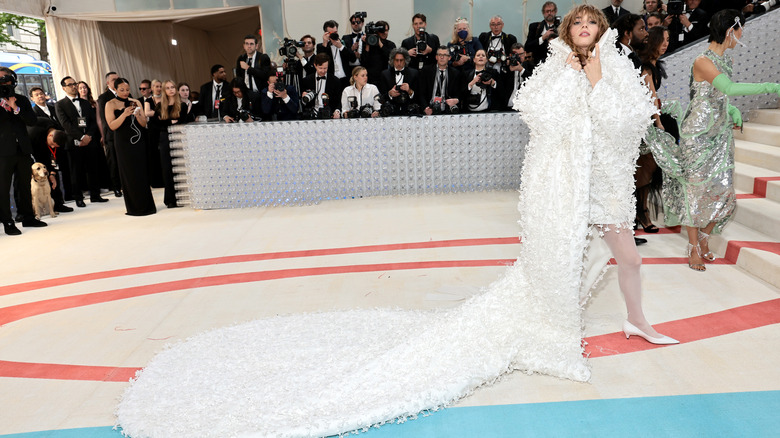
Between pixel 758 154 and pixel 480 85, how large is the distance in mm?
2823

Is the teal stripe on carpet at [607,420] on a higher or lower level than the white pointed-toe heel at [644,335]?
lower

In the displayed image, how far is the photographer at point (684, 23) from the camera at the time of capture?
6.58 m

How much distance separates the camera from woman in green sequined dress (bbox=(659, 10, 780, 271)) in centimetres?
332

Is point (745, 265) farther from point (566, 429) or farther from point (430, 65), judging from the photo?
point (430, 65)

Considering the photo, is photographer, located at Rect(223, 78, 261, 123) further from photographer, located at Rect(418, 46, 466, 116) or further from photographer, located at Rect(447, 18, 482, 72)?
photographer, located at Rect(447, 18, 482, 72)

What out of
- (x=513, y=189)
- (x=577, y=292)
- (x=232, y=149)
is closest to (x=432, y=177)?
(x=513, y=189)

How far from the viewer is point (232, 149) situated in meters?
6.23

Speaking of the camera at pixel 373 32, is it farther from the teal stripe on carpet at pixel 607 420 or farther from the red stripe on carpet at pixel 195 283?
the teal stripe on carpet at pixel 607 420

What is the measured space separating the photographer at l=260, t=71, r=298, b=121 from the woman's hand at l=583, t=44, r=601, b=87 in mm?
4621

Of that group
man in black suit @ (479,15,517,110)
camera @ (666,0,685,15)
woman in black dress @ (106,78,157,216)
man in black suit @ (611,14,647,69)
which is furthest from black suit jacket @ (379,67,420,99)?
camera @ (666,0,685,15)

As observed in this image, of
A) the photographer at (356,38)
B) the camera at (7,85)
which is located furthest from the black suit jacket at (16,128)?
the photographer at (356,38)

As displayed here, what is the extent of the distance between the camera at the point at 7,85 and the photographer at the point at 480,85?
15.1 feet

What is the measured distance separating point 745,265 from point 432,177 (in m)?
3.47

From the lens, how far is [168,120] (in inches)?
273
